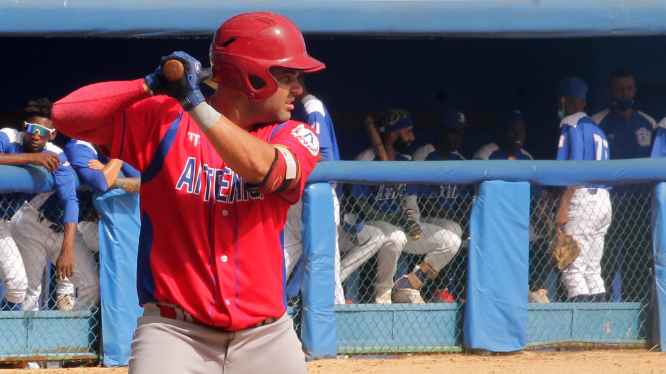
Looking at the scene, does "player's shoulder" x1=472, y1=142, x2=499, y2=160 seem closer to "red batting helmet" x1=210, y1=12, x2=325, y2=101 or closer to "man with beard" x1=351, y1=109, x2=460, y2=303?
"man with beard" x1=351, y1=109, x2=460, y2=303

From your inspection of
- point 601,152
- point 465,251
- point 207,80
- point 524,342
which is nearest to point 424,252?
point 465,251

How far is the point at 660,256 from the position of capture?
512cm

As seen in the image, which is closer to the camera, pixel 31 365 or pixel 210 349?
pixel 210 349

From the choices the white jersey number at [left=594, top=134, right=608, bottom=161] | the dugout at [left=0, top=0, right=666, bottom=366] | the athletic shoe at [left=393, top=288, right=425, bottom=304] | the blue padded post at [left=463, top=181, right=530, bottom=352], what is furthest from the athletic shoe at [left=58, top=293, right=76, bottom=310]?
the white jersey number at [left=594, top=134, right=608, bottom=161]

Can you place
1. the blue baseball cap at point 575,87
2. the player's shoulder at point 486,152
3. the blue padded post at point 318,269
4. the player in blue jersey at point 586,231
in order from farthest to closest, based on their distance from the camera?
1. the player's shoulder at point 486,152
2. the blue baseball cap at point 575,87
3. the player in blue jersey at point 586,231
4. the blue padded post at point 318,269

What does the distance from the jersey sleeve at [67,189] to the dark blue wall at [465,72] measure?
2898 mm

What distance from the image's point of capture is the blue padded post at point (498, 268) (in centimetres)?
493

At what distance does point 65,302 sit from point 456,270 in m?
2.56

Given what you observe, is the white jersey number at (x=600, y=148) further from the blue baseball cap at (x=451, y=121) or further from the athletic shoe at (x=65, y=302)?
the athletic shoe at (x=65, y=302)

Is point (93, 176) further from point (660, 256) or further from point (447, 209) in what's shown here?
point (660, 256)

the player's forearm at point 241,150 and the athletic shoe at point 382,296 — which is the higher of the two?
the player's forearm at point 241,150

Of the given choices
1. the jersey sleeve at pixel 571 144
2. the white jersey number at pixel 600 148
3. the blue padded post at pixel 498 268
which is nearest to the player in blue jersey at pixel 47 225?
the blue padded post at pixel 498 268

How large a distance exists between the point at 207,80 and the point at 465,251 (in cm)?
317

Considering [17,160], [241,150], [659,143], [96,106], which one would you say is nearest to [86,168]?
[17,160]
